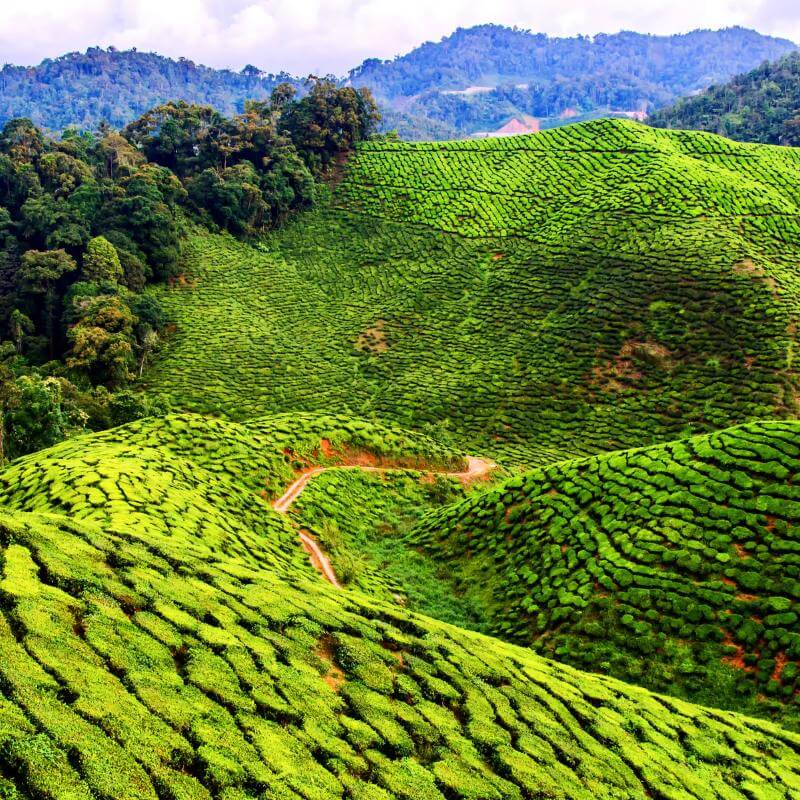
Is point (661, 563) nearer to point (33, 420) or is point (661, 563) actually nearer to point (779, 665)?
point (779, 665)

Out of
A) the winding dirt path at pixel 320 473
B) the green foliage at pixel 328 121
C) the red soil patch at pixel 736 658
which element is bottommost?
the red soil patch at pixel 736 658

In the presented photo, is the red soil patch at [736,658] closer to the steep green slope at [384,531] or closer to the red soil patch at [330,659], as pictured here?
the steep green slope at [384,531]

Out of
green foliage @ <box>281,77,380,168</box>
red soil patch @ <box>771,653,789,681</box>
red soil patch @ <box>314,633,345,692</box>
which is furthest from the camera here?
green foliage @ <box>281,77,380,168</box>

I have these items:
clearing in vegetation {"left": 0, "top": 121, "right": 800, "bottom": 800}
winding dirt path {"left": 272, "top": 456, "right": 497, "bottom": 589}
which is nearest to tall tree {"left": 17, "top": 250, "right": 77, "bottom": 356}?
clearing in vegetation {"left": 0, "top": 121, "right": 800, "bottom": 800}

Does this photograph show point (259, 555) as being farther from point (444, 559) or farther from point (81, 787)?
point (81, 787)

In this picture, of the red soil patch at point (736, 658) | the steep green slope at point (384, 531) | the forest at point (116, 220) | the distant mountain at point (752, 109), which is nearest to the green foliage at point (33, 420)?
the forest at point (116, 220)

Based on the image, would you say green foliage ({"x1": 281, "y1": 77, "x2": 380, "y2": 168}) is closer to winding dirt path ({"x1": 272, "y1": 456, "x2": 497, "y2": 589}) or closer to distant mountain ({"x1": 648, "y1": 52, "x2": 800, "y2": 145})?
winding dirt path ({"x1": 272, "y1": 456, "x2": 497, "y2": 589})
